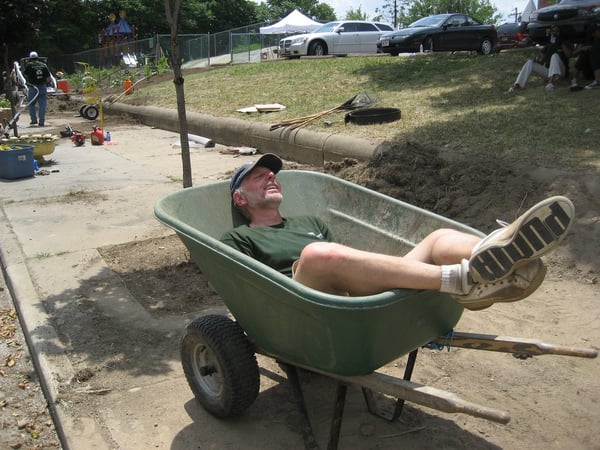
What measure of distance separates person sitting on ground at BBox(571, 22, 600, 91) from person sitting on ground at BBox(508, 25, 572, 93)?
22 cm

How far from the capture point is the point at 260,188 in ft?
10.9

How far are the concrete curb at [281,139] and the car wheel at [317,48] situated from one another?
10.8 m

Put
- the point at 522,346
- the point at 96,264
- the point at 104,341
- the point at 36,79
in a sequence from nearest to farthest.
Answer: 1. the point at 522,346
2. the point at 104,341
3. the point at 96,264
4. the point at 36,79

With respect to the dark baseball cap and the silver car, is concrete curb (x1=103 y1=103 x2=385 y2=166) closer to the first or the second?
the dark baseball cap

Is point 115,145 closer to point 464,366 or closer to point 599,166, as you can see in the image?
point 599,166

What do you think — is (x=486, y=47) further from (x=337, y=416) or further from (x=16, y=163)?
(x=337, y=416)

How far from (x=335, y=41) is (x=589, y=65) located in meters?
15.7

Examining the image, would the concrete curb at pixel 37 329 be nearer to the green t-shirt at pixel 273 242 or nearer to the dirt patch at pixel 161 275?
the dirt patch at pixel 161 275

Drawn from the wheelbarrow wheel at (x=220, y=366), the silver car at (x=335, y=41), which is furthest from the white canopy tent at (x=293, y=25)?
the wheelbarrow wheel at (x=220, y=366)

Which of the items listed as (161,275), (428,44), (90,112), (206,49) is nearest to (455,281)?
(161,275)

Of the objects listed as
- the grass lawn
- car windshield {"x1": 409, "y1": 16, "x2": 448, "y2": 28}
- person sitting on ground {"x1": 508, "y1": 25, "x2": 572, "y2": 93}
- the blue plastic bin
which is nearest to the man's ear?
the grass lawn

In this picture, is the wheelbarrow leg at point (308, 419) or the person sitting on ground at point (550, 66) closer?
the wheelbarrow leg at point (308, 419)

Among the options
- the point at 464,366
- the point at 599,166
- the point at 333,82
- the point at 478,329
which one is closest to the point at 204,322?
the point at 464,366

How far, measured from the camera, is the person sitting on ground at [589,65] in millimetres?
8648
